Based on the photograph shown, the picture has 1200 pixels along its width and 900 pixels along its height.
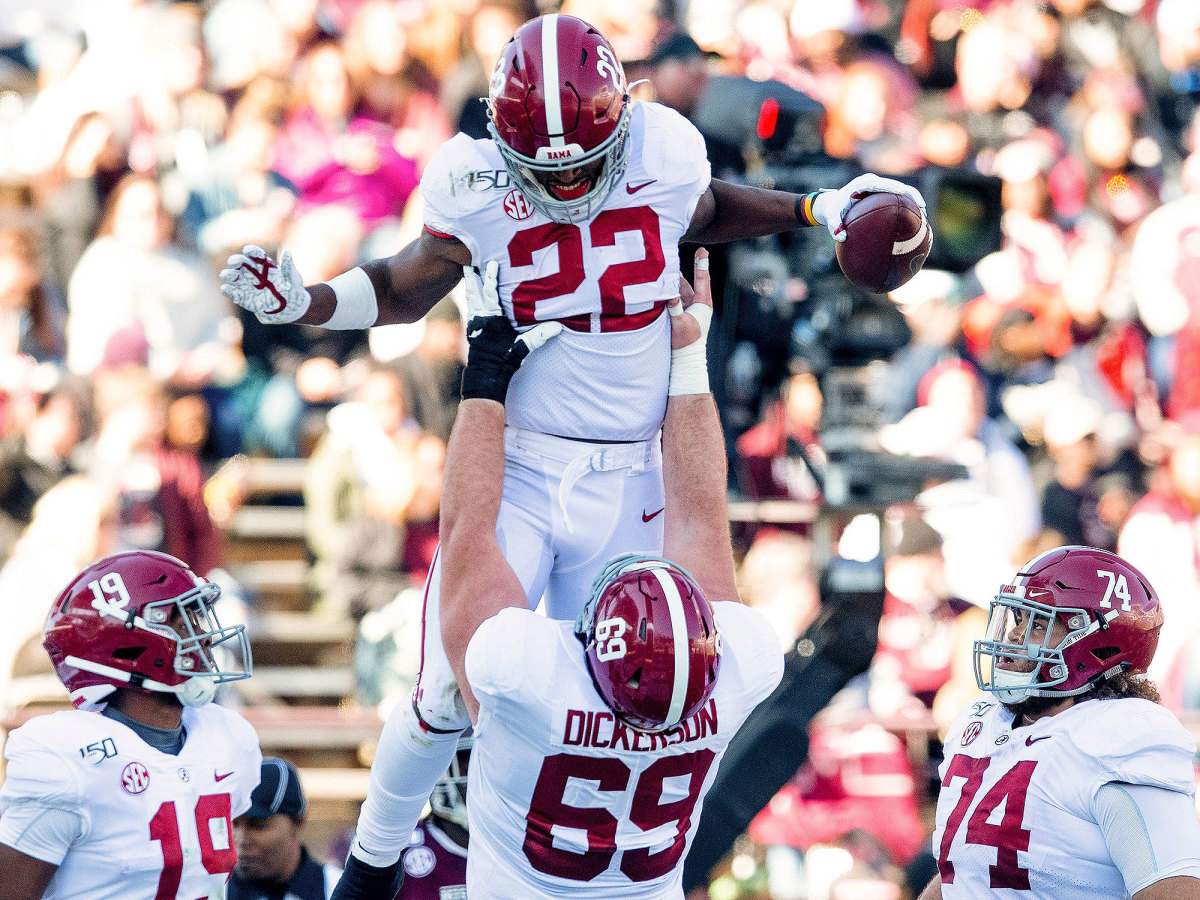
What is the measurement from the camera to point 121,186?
7172 mm

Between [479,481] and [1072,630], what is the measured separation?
1252 mm

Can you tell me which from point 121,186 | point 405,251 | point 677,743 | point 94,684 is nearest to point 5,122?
point 121,186

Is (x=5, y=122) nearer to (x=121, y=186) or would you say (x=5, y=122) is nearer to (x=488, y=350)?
(x=121, y=186)

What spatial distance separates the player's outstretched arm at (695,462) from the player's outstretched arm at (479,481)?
331mm

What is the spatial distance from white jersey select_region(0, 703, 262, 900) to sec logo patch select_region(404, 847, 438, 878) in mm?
1114

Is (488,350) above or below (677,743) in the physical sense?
above

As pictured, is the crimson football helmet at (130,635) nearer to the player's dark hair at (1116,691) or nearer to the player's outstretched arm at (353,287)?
the player's outstretched arm at (353,287)

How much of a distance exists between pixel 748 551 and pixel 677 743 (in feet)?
11.7

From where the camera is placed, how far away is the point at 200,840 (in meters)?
3.01

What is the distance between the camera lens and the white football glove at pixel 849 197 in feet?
11.2

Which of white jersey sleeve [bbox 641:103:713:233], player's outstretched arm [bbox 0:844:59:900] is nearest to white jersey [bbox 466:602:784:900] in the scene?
player's outstretched arm [bbox 0:844:59:900]

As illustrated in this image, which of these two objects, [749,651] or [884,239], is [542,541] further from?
[884,239]

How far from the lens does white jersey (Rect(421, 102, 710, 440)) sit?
334 centimetres

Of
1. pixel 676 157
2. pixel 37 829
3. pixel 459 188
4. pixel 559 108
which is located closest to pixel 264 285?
pixel 459 188
